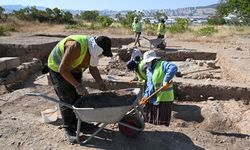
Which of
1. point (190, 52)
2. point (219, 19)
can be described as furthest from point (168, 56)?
point (219, 19)

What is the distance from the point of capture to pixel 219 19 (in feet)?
137

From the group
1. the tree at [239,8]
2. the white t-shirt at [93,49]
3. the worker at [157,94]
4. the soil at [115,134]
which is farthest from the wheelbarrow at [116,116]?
the tree at [239,8]

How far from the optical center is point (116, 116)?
4352 millimetres

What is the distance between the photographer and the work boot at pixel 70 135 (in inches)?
186

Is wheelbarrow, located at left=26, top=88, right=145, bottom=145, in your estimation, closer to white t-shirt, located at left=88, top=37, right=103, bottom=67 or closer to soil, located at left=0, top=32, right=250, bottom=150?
soil, located at left=0, top=32, right=250, bottom=150

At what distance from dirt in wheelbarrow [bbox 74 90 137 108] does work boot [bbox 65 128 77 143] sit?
16.5 inches

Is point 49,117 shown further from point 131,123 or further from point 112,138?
point 131,123

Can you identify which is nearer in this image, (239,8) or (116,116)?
(116,116)

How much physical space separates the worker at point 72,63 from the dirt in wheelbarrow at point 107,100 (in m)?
0.17

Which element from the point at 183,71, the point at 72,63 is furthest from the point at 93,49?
the point at 183,71

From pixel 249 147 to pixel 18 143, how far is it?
295 centimetres

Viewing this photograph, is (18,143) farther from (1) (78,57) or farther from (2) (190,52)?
(2) (190,52)

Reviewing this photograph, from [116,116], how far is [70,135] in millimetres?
773

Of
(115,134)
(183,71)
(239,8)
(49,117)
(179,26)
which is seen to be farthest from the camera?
(239,8)
